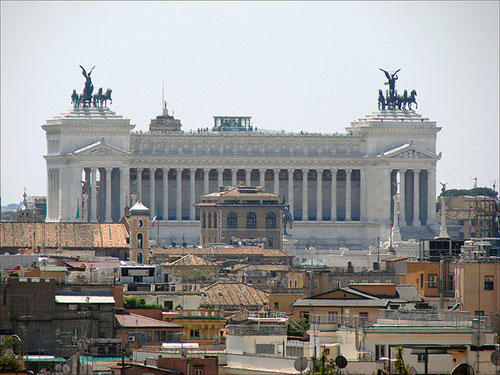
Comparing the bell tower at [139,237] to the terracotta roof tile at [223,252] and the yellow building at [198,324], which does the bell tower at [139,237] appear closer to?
the terracotta roof tile at [223,252]

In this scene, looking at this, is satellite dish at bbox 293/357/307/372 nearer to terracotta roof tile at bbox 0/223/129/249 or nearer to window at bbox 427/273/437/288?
window at bbox 427/273/437/288

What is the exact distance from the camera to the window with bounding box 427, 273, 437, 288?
277 feet

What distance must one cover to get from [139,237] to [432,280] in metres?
58.2

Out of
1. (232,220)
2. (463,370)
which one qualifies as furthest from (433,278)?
(232,220)

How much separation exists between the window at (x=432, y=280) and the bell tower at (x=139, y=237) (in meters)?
52.6

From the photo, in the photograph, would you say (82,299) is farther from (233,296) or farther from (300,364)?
→ (233,296)

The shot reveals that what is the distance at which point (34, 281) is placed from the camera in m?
69.0

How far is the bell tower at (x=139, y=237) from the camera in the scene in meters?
138

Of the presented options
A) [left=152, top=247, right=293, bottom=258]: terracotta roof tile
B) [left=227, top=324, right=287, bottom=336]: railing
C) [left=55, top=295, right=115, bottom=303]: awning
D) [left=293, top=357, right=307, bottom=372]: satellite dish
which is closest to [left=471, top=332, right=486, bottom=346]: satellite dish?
[left=293, top=357, right=307, bottom=372]: satellite dish

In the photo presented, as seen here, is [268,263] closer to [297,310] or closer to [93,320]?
[297,310]

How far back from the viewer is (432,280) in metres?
84.9

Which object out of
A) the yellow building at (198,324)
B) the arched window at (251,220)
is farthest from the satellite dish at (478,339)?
the arched window at (251,220)

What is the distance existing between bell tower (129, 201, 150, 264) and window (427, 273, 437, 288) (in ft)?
173

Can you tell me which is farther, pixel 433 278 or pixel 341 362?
pixel 433 278
